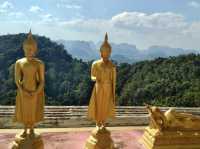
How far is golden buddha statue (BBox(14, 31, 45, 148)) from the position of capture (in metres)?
7.88

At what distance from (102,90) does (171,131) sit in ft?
7.42

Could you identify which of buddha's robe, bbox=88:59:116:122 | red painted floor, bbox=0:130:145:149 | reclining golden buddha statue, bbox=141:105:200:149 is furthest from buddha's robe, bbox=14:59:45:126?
reclining golden buddha statue, bbox=141:105:200:149

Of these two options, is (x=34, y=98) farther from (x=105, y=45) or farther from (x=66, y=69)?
(x=66, y=69)

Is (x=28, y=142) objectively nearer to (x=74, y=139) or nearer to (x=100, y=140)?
(x=100, y=140)

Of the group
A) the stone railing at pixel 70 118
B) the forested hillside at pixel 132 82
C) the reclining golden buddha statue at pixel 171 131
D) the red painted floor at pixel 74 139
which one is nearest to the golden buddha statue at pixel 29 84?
the red painted floor at pixel 74 139

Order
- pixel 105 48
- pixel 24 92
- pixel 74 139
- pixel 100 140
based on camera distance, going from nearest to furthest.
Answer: pixel 24 92
pixel 105 48
pixel 100 140
pixel 74 139

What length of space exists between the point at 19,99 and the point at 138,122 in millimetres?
5529

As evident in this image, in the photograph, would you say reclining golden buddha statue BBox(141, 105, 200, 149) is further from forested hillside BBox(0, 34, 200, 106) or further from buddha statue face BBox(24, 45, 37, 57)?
forested hillside BBox(0, 34, 200, 106)

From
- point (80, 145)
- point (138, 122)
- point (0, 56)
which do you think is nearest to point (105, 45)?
point (80, 145)

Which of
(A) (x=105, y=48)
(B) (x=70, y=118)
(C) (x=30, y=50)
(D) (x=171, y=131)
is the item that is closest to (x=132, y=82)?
(B) (x=70, y=118)

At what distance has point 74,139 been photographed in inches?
399

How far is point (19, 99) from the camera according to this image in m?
7.96

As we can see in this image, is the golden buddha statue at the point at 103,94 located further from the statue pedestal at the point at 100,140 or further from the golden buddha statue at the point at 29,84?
the golden buddha statue at the point at 29,84

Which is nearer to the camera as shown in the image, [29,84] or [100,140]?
[29,84]
